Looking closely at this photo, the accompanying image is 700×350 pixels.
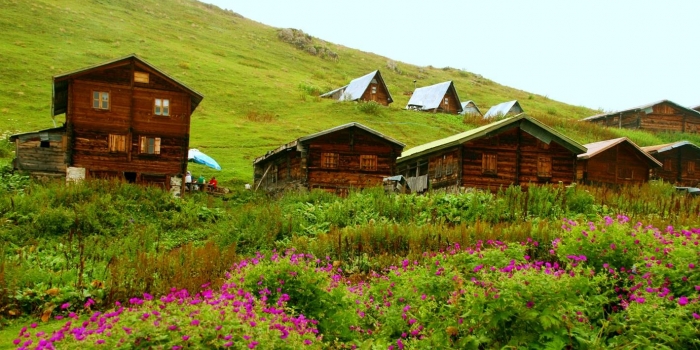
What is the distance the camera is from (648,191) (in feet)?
95.0

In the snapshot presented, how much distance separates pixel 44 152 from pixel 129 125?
4.47 meters

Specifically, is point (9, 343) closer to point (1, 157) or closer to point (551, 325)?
point (551, 325)

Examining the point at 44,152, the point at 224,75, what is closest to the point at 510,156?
the point at 44,152

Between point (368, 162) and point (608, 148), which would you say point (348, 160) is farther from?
point (608, 148)

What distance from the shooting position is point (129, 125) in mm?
34562

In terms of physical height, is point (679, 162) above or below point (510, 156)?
above

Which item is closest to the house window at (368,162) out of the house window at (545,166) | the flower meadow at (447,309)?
A: the house window at (545,166)

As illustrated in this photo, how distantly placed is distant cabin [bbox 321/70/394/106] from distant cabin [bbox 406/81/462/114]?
3.94 meters

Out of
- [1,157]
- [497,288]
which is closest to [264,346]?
[497,288]

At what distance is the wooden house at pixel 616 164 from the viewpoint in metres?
40.0

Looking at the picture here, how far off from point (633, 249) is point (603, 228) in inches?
34.0

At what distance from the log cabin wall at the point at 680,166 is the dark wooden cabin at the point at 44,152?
3781cm

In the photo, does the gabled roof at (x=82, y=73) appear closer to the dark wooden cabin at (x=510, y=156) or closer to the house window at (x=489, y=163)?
the dark wooden cabin at (x=510, y=156)

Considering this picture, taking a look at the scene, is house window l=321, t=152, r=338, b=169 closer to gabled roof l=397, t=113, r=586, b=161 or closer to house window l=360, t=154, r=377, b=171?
house window l=360, t=154, r=377, b=171
